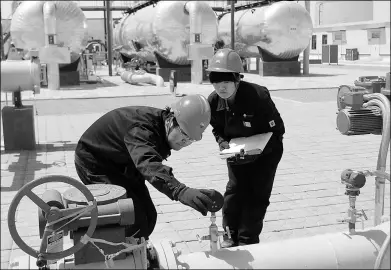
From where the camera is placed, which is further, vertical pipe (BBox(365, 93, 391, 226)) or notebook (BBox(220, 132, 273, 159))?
notebook (BBox(220, 132, 273, 159))

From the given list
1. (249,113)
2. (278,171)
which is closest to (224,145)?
(249,113)

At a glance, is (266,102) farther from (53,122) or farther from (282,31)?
(282,31)

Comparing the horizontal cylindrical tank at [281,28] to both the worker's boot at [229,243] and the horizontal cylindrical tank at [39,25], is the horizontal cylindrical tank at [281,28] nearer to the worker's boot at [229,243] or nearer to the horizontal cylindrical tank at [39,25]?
the horizontal cylindrical tank at [39,25]

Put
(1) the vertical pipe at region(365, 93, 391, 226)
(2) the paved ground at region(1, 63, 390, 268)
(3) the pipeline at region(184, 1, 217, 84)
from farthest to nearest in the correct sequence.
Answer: (3) the pipeline at region(184, 1, 217, 84) → (2) the paved ground at region(1, 63, 390, 268) → (1) the vertical pipe at region(365, 93, 391, 226)

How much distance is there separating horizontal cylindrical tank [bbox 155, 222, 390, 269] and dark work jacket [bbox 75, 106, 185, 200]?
461 millimetres

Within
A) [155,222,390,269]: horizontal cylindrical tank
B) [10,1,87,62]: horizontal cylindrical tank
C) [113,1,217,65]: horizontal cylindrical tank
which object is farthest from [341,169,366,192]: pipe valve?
[113,1,217,65]: horizontal cylindrical tank

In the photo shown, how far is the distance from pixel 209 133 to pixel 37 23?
10.5m

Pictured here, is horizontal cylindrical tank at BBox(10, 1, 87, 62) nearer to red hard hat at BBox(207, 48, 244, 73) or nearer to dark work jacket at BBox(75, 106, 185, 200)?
red hard hat at BBox(207, 48, 244, 73)

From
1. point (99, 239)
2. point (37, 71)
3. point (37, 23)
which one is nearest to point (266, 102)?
point (99, 239)

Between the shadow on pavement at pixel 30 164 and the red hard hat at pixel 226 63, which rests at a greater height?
the red hard hat at pixel 226 63

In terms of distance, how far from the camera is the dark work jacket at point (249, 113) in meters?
3.53

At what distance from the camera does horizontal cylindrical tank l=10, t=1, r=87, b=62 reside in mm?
17641

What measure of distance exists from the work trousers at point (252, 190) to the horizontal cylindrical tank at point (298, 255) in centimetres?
98

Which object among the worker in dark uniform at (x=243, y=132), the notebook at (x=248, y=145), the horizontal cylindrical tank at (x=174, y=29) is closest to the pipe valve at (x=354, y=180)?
the notebook at (x=248, y=145)
